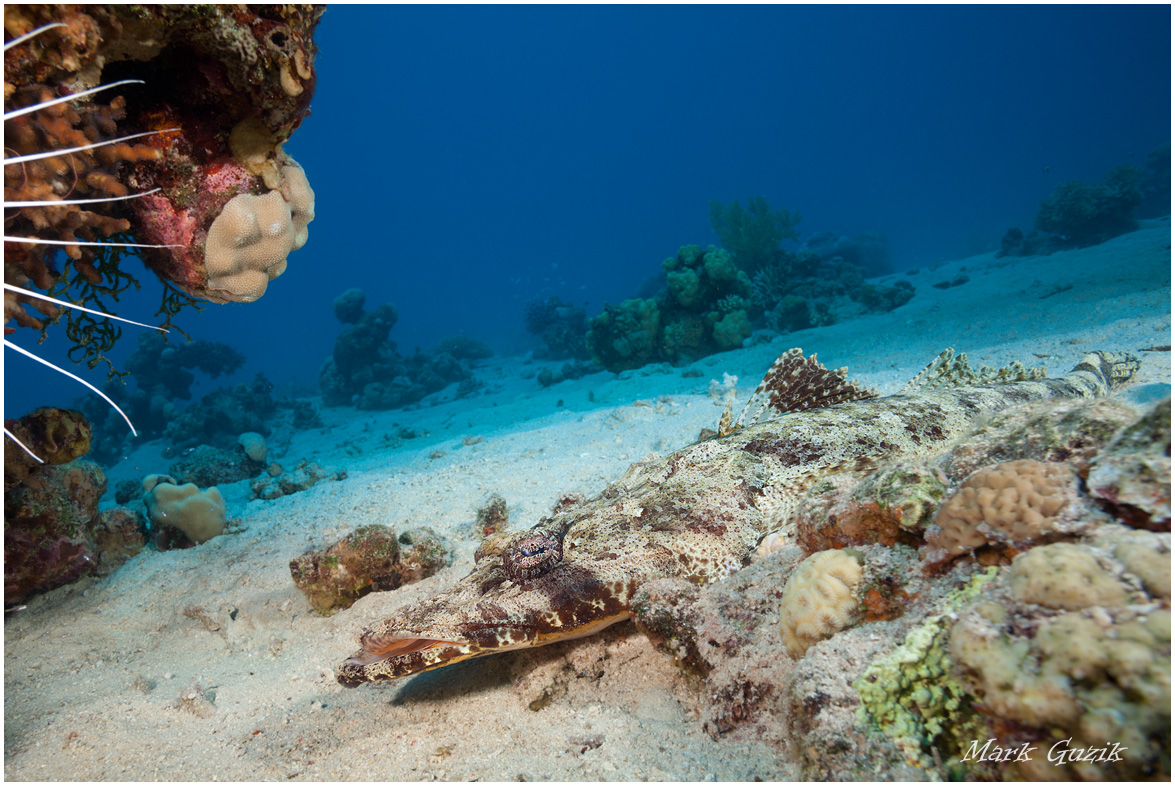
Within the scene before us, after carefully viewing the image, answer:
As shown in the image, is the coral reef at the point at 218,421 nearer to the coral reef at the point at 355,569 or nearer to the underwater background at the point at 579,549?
the underwater background at the point at 579,549

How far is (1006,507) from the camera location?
1401mm

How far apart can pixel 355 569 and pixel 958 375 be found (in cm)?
510

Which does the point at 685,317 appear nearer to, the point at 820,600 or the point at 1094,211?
the point at 820,600

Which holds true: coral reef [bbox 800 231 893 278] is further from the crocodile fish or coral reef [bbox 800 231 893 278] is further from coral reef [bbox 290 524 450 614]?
coral reef [bbox 290 524 450 614]

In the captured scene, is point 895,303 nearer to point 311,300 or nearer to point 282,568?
point 282,568

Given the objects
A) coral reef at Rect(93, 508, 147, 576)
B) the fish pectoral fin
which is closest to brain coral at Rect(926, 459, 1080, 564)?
the fish pectoral fin

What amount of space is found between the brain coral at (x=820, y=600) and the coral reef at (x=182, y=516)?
17.9 feet

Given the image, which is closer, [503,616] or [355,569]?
[503,616]

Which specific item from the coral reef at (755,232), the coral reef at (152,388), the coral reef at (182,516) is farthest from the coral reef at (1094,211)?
the coral reef at (152,388)

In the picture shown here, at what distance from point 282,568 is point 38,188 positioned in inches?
125

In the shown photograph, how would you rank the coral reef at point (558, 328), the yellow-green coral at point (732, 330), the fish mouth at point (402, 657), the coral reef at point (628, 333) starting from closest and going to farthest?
1. the fish mouth at point (402, 657)
2. the yellow-green coral at point (732, 330)
3. the coral reef at point (628, 333)
4. the coral reef at point (558, 328)

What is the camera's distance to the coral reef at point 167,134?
6.22 ft

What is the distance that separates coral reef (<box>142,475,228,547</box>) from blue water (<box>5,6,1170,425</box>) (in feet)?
170

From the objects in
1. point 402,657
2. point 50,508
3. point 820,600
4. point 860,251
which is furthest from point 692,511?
point 860,251
